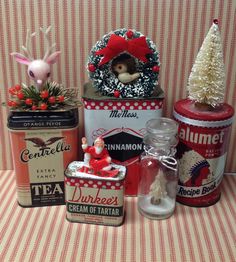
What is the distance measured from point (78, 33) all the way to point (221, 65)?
1.25 ft

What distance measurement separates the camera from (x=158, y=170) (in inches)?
35.1

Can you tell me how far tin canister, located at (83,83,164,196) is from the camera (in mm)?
845

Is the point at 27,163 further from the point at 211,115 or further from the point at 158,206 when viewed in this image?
the point at 211,115

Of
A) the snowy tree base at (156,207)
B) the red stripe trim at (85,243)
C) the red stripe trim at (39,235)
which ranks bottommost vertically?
the red stripe trim at (85,243)

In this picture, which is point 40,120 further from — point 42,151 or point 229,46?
point 229,46

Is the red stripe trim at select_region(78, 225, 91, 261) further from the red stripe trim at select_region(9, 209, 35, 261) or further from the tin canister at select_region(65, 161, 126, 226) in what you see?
the red stripe trim at select_region(9, 209, 35, 261)

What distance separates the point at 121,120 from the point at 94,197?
0.20m

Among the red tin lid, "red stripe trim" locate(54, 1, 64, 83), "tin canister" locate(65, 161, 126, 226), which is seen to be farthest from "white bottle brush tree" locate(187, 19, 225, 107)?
"red stripe trim" locate(54, 1, 64, 83)

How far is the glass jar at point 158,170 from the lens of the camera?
0.83 meters

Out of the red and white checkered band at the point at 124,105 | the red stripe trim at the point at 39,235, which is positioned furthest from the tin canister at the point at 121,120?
the red stripe trim at the point at 39,235

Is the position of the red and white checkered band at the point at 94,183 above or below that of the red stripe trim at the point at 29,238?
above

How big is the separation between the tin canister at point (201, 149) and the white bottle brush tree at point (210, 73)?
38mm

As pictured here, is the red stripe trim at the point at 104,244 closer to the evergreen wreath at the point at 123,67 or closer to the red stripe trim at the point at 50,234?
the red stripe trim at the point at 50,234

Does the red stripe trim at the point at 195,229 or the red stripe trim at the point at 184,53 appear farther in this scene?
the red stripe trim at the point at 184,53
